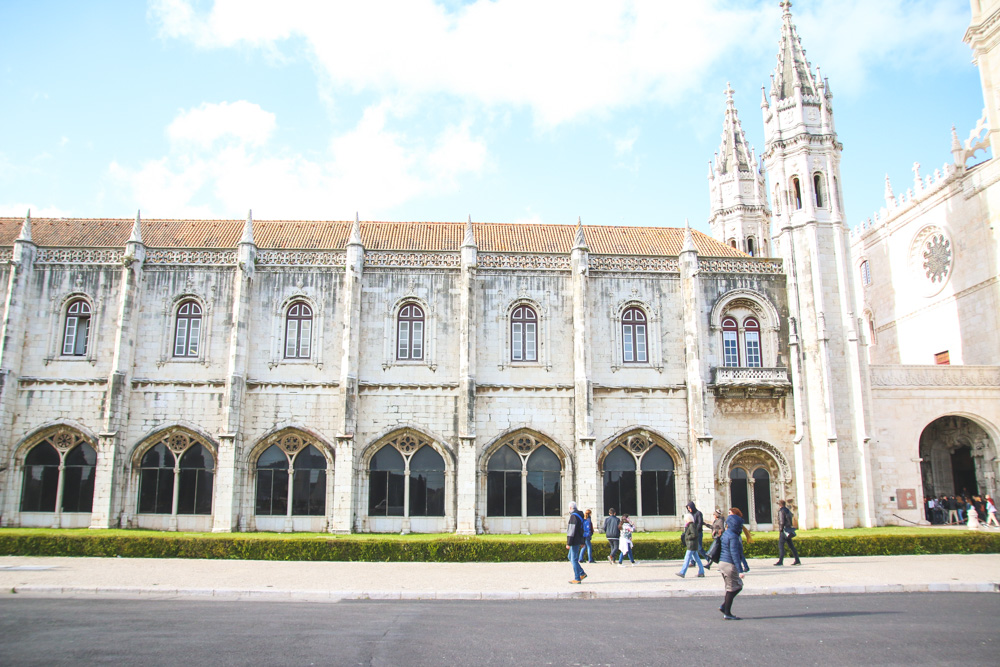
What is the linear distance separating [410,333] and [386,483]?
6018 mm

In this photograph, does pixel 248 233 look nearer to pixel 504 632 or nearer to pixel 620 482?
pixel 620 482

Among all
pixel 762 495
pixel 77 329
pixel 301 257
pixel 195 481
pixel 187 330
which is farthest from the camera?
pixel 301 257

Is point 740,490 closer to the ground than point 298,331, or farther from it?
closer to the ground

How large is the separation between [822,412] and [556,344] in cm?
1067

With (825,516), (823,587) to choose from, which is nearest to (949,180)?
(825,516)

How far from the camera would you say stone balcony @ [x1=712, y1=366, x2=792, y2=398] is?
93.6 feet

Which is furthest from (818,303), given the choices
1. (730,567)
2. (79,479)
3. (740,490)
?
(79,479)

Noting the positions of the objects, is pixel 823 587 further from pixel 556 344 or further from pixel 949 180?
pixel 949 180

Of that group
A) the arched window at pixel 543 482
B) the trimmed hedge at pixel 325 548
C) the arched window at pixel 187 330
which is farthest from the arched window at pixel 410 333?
the trimmed hedge at pixel 325 548

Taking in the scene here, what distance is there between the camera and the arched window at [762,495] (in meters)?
28.7

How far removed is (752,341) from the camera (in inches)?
1182

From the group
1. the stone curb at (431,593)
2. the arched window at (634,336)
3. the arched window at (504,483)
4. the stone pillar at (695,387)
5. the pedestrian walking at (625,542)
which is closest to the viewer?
the stone curb at (431,593)

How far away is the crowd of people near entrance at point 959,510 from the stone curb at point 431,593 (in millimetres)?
15132

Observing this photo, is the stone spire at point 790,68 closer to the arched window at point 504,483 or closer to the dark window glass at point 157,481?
the arched window at point 504,483
